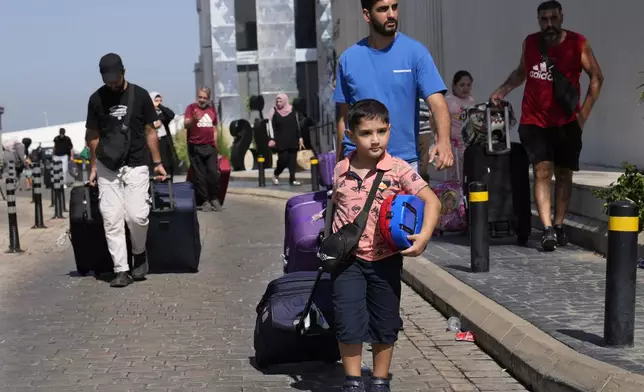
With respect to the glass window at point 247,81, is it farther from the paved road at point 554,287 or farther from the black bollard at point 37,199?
the paved road at point 554,287

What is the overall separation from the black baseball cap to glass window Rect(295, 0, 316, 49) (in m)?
44.1

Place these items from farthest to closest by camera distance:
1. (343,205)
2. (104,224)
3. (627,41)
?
(627,41) < (104,224) < (343,205)

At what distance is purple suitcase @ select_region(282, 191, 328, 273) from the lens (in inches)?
288

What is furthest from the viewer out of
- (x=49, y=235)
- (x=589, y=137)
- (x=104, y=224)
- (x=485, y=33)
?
(x=485, y=33)

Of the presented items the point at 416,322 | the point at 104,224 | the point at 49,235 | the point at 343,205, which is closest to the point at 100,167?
the point at 104,224

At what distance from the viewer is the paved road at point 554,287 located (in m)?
6.26

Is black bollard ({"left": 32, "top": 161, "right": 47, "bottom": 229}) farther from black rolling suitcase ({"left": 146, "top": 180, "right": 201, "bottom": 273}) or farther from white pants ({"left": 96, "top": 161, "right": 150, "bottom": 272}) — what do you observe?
white pants ({"left": 96, "top": 161, "right": 150, "bottom": 272})

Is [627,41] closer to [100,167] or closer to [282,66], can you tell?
[100,167]

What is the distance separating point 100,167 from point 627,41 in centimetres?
628

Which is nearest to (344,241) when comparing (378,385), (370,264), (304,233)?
(370,264)

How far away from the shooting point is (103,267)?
1055 cm

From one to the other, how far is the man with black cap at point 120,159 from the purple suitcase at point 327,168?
8.31 feet

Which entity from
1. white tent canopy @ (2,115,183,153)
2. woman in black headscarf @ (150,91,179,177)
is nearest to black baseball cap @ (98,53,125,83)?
woman in black headscarf @ (150,91,179,177)

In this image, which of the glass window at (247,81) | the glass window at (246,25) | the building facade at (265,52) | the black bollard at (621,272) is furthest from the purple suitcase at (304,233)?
the glass window at (246,25)
